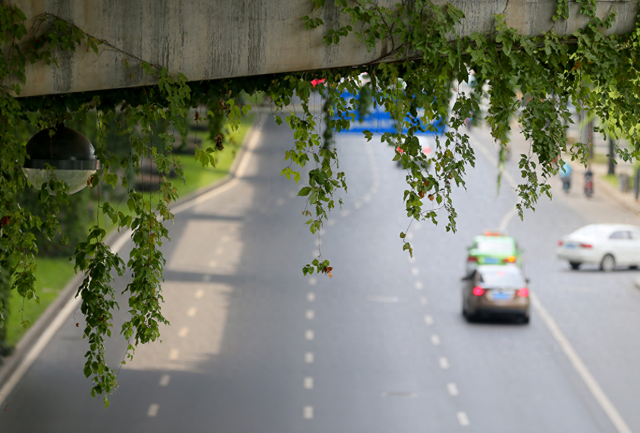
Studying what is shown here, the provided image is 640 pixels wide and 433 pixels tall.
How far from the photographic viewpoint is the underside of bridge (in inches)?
205

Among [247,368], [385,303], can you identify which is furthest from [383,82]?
[385,303]

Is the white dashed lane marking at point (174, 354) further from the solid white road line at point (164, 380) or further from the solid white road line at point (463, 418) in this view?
the solid white road line at point (463, 418)

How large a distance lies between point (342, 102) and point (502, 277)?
15836mm

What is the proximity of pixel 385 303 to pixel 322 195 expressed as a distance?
17940 millimetres

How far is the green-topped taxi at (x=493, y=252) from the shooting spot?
24.3 m

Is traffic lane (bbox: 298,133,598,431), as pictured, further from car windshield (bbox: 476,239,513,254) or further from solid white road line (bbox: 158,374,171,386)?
solid white road line (bbox: 158,374,171,386)

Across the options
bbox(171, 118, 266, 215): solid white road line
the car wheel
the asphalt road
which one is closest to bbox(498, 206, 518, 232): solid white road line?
the asphalt road

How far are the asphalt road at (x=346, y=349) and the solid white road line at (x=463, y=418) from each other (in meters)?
0.04

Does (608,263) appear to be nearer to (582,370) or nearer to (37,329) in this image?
(582,370)

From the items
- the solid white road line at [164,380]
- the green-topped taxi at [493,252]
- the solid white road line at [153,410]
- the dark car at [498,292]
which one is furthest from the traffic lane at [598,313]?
the solid white road line at [164,380]

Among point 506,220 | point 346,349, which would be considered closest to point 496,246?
point 346,349

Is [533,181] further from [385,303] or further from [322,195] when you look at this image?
[385,303]

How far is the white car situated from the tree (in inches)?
859

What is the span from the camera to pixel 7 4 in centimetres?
493
